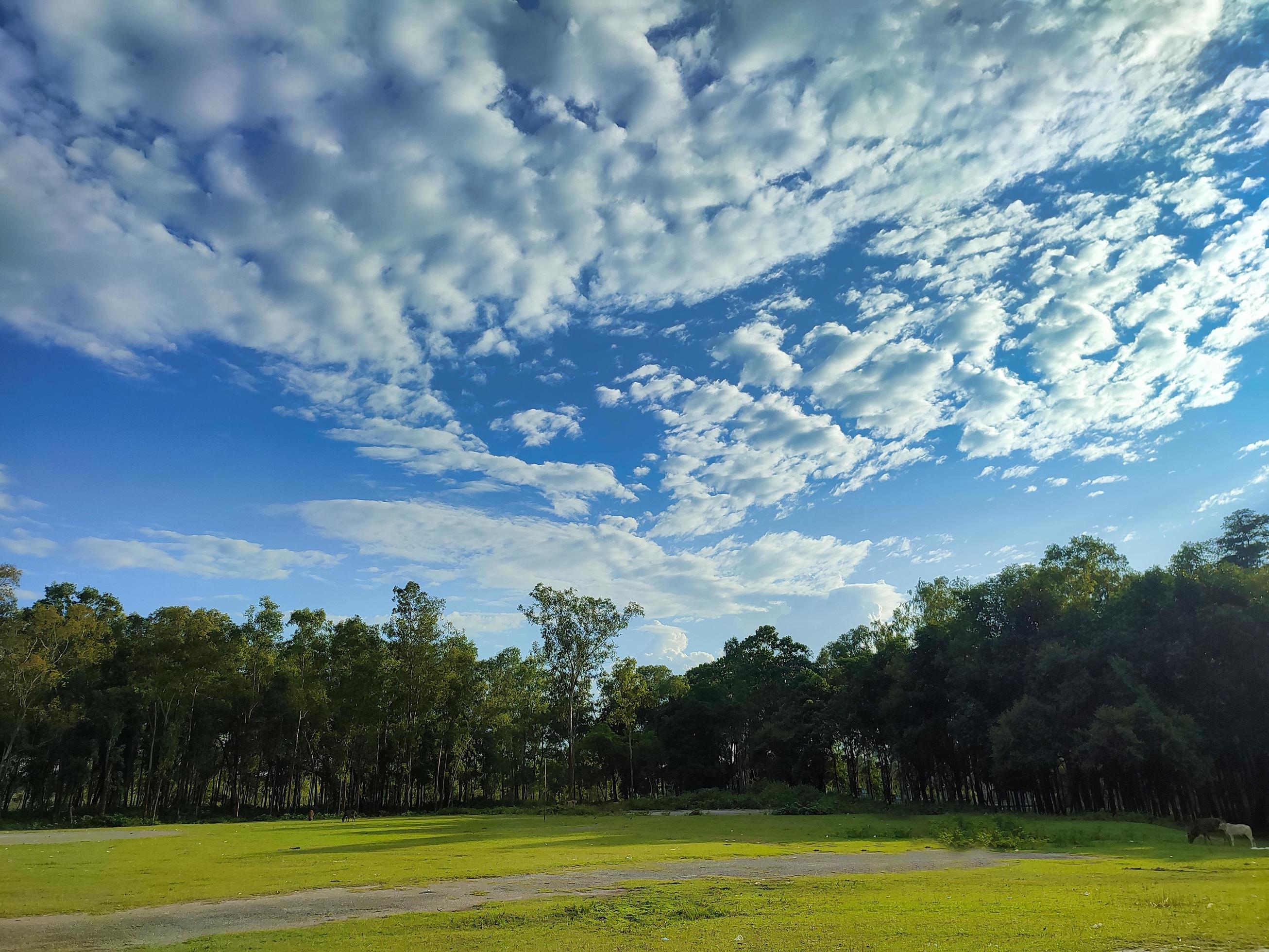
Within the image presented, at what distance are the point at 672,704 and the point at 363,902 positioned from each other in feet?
228

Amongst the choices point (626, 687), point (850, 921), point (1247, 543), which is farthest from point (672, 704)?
point (850, 921)

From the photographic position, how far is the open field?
309 inches

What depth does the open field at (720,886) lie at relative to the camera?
7840 mm

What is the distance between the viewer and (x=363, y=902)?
1121 centimetres

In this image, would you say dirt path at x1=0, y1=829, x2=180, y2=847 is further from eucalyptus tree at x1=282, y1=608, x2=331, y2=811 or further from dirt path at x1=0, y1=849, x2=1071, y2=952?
dirt path at x1=0, y1=849, x2=1071, y2=952

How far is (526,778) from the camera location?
74375 millimetres

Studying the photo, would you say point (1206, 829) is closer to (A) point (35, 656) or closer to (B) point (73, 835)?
(B) point (73, 835)

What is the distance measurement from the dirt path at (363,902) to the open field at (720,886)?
0.55 ft

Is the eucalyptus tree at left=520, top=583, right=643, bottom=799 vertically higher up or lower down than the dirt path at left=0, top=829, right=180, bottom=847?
higher up

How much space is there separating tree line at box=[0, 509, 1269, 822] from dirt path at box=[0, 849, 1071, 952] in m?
20.5

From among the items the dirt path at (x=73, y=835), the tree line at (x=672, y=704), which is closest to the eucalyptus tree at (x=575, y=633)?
the tree line at (x=672, y=704)

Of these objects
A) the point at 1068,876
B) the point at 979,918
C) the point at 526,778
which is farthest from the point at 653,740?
the point at 979,918

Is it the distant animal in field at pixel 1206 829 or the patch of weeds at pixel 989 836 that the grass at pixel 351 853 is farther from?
the distant animal in field at pixel 1206 829

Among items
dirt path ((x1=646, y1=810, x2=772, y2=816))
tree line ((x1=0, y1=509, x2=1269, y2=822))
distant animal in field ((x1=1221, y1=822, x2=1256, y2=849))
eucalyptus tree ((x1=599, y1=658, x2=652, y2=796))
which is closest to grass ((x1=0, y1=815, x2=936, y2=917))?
dirt path ((x1=646, y1=810, x2=772, y2=816))
